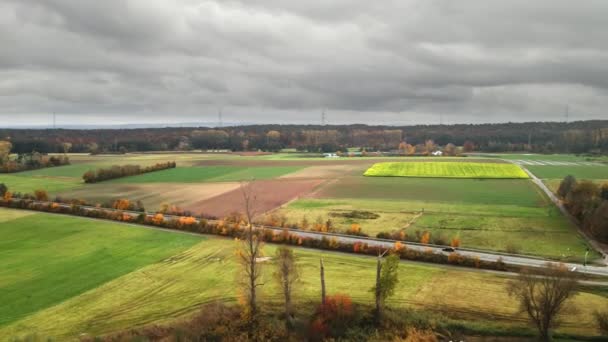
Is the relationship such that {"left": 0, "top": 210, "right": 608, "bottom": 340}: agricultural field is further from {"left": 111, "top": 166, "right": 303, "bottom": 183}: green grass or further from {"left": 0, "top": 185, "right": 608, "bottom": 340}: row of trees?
{"left": 111, "top": 166, "right": 303, "bottom": 183}: green grass

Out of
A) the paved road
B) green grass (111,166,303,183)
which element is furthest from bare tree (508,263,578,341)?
green grass (111,166,303,183)

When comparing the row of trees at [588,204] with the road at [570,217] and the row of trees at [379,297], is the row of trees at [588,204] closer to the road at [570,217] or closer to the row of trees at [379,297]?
the road at [570,217]

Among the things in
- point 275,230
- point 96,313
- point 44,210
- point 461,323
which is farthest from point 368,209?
point 44,210

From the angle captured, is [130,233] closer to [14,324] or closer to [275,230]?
[275,230]

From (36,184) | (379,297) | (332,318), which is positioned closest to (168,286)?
(332,318)

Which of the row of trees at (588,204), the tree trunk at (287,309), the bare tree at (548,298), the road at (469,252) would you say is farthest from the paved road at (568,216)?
the tree trunk at (287,309)
